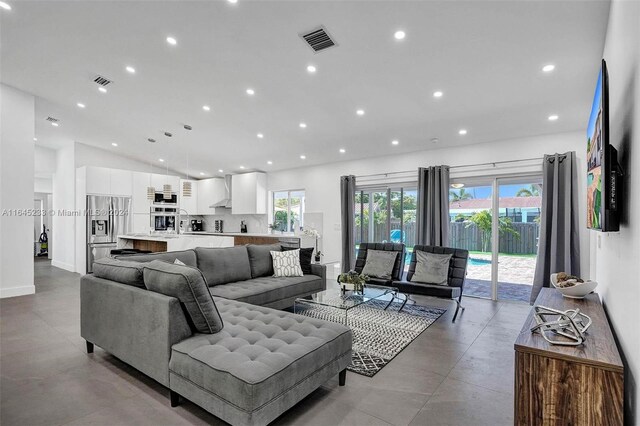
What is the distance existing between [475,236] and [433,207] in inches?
35.4

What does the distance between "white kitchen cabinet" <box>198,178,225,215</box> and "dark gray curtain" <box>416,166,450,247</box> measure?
6.02m

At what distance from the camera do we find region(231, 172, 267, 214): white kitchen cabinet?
8484 millimetres

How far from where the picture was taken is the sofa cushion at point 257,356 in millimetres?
1697

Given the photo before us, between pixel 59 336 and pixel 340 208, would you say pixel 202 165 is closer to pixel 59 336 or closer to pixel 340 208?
pixel 340 208

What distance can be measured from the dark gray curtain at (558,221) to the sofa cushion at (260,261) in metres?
3.97

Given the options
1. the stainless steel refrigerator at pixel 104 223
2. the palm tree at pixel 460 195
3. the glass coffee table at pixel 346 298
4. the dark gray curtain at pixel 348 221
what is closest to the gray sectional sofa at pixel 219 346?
the glass coffee table at pixel 346 298

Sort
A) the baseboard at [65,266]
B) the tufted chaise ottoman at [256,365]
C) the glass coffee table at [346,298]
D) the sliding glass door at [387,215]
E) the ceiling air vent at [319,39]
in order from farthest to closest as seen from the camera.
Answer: the baseboard at [65,266] < the sliding glass door at [387,215] < the glass coffee table at [346,298] < the ceiling air vent at [319,39] < the tufted chaise ottoman at [256,365]

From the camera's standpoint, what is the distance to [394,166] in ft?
21.1

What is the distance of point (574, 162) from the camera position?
4559 millimetres

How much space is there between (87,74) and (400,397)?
590 cm

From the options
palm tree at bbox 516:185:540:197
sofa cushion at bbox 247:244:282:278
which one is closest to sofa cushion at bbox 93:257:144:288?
sofa cushion at bbox 247:244:282:278

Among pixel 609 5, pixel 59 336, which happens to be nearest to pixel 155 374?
pixel 59 336

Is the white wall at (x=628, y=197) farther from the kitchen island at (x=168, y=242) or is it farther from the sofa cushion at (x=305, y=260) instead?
the kitchen island at (x=168, y=242)

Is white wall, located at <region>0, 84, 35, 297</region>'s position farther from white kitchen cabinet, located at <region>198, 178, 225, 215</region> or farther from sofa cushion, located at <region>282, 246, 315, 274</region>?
sofa cushion, located at <region>282, 246, 315, 274</region>
